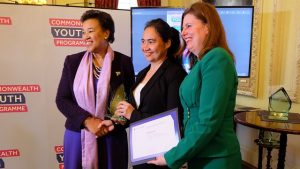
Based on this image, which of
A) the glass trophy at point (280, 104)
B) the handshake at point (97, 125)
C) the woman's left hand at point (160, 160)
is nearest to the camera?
the woman's left hand at point (160, 160)

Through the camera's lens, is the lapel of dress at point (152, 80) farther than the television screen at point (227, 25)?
No

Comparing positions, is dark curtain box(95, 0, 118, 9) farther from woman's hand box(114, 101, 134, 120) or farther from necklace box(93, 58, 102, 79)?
woman's hand box(114, 101, 134, 120)

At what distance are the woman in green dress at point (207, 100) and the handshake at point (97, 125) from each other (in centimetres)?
43

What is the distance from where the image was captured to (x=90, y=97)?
1.54m

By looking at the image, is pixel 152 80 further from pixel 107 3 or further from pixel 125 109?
pixel 107 3

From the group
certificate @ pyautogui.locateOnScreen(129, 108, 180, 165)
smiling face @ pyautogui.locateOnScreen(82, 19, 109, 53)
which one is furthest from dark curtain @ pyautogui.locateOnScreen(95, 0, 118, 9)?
certificate @ pyautogui.locateOnScreen(129, 108, 180, 165)

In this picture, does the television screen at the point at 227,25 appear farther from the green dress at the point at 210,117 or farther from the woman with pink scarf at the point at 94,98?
the green dress at the point at 210,117

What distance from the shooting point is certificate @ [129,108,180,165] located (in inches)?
45.6

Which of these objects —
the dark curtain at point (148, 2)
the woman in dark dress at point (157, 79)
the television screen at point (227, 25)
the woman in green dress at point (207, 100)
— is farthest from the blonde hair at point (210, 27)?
the dark curtain at point (148, 2)

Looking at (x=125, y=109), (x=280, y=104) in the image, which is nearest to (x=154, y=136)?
(x=125, y=109)

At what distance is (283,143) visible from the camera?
2.10 metres

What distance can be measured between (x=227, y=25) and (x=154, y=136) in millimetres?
1927

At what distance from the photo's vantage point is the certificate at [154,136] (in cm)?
116

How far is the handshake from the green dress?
19.5 inches
